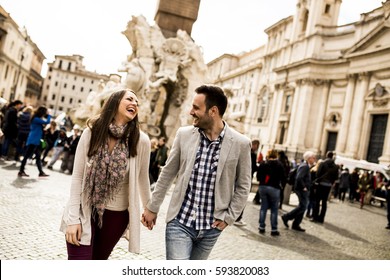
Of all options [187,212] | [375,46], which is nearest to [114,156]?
[187,212]

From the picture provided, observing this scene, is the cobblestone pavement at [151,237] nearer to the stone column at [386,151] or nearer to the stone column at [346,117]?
the stone column at [386,151]

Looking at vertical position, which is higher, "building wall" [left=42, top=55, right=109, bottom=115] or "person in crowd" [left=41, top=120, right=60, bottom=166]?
"building wall" [left=42, top=55, right=109, bottom=115]

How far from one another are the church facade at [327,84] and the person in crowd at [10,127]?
1669cm

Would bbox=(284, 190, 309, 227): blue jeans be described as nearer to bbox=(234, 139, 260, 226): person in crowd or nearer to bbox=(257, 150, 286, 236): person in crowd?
bbox=(257, 150, 286, 236): person in crowd

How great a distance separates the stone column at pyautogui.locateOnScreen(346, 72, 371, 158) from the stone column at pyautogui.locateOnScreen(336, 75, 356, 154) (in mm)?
378

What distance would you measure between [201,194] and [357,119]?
27.0m

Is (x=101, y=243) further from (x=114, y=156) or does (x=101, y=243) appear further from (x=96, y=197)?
(x=114, y=156)

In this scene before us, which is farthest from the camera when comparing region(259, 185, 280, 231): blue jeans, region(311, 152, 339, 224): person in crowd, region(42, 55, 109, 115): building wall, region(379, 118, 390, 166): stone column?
region(379, 118, 390, 166): stone column

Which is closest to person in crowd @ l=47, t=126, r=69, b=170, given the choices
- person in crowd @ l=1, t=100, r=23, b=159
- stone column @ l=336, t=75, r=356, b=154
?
person in crowd @ l=1, t=100, r=23, b=159

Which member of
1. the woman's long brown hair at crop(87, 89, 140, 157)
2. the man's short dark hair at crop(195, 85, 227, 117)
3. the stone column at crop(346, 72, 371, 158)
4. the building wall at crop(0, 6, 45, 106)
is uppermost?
the stone column at crop(346, 72, 371, 158)

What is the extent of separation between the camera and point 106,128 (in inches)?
90.0

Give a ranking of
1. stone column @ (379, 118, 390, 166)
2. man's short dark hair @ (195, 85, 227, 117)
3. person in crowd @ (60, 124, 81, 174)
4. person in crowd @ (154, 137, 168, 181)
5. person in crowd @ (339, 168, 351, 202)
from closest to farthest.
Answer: man's short dark hair @ (195, 85, 227, 117), person in crowd @ (154, 137, 168, 181), person in crowd @ (60, 124, 81, 174), person in crowd @ (339, 168, 351, 202), stone column @ (379, 118, 390, 166)

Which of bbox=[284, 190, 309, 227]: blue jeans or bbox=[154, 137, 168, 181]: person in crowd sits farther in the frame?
bbox=[154, 137, 168, 181]: person in crowd

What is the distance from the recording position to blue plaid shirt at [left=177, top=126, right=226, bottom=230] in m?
2.37
